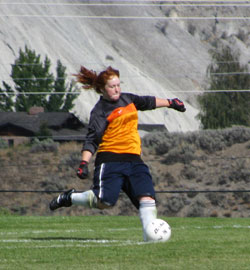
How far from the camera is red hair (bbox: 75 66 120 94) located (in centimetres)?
751

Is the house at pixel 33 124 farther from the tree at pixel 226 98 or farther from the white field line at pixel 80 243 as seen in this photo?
the white field line at pixel 80 243

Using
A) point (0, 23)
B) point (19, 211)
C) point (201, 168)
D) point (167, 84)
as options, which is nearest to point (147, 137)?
point (201, 168)

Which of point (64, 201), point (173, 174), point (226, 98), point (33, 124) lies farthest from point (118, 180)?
point (33, 124)

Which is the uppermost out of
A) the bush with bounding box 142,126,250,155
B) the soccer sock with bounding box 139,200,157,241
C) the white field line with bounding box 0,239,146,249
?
the soccer sock with bounding box 139,200,157,241

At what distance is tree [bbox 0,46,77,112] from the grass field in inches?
2158

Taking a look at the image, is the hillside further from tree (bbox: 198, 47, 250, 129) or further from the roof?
the roof

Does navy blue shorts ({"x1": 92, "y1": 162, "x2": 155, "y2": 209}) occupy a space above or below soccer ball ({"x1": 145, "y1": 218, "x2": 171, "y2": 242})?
above

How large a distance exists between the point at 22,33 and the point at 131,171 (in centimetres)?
7593

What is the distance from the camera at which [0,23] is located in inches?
3167

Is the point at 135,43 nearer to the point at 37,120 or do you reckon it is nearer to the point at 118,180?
the point at 37,120

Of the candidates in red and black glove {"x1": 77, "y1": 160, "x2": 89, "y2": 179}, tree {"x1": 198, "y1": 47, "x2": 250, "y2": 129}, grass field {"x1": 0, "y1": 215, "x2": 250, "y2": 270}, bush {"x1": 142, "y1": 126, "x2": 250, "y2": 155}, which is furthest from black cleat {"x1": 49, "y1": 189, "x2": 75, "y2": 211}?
tree {"x1": 198, "y1": 47, "x2": 250, "y2": 129}

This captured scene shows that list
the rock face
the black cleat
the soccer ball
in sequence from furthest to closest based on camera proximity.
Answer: the rock face → the black cleat → the soccer ball

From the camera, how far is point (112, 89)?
7480mm

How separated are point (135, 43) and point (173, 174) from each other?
76.4 m
